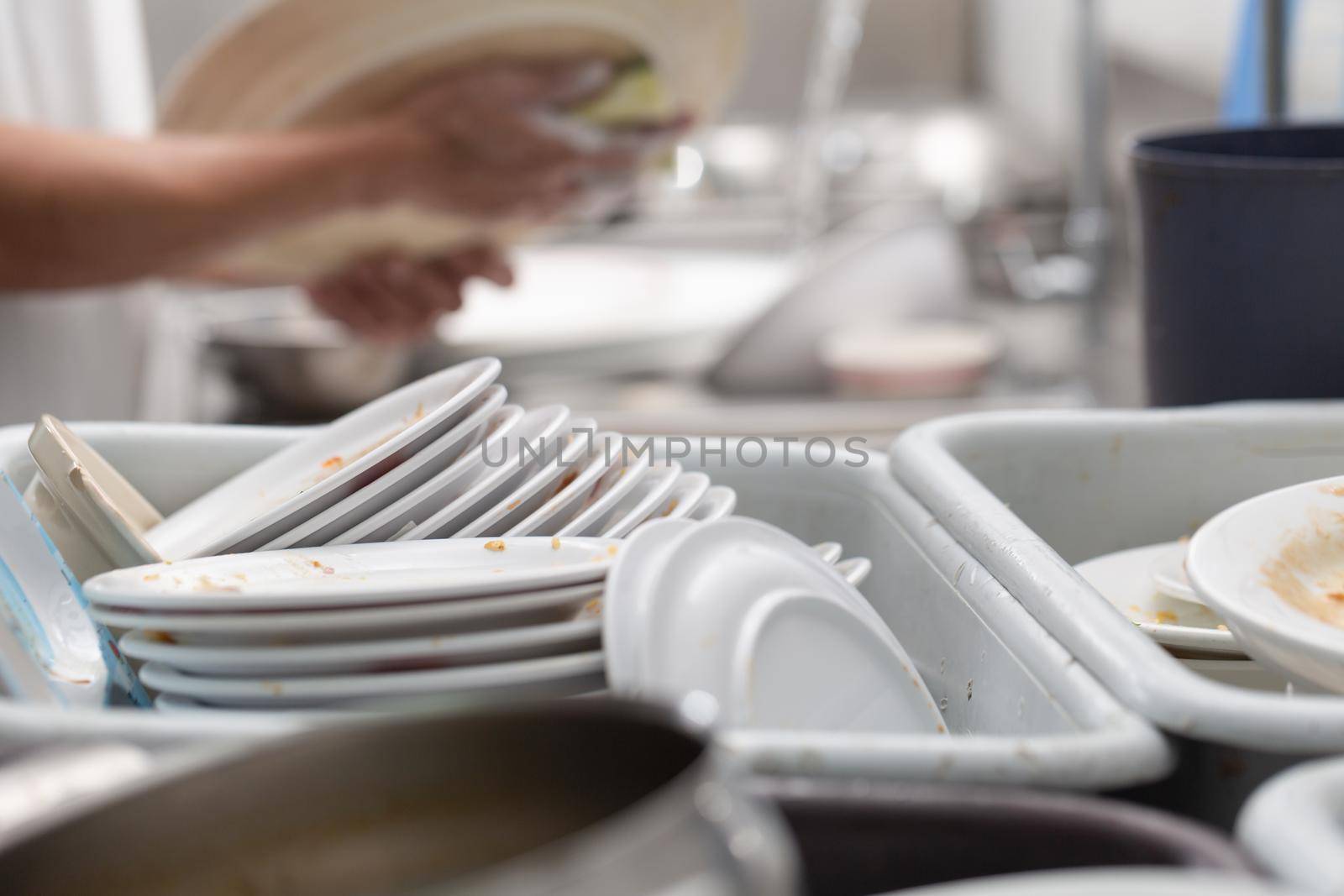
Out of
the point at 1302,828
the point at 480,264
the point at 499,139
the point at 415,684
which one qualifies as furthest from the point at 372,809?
the point at 480,264

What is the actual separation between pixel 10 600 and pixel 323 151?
0.79 meters

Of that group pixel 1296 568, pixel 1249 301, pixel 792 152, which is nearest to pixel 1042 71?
pixel 792 152

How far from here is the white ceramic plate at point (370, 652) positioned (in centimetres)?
40

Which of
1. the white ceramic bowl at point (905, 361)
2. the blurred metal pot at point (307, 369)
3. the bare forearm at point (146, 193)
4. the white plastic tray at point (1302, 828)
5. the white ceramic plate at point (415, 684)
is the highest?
the bare forearm at point (146, 193)

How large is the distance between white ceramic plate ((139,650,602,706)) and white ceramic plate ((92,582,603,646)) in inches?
0.6

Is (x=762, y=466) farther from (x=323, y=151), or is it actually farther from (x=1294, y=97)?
(x=1294, y=97)

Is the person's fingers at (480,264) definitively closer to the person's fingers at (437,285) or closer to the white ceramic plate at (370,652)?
the person's fingers at (437,285)

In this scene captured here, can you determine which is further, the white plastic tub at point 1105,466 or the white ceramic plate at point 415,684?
the white plastic tub at point 1105,466

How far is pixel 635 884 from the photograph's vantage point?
8.8 inches

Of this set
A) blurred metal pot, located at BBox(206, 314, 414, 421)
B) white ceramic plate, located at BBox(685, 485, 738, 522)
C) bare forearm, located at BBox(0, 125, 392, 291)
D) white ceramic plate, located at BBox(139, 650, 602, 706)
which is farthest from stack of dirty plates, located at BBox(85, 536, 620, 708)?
blurred metal pot, located at BBox(206, 314, 414, 421)

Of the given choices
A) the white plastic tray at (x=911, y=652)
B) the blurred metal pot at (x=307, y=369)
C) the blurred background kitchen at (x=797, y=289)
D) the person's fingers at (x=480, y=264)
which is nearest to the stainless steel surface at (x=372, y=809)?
the white plastic tray at (x=911, y=652)

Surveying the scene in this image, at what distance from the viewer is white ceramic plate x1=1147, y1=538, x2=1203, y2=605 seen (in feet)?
1.81

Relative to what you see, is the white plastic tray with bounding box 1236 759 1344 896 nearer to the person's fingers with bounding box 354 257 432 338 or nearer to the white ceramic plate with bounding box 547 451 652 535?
the white ceramic plate with bounding box 547 451 652 535

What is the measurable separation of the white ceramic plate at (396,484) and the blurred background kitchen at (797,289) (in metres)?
0.58
